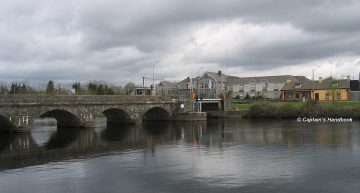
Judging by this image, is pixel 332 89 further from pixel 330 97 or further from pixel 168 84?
pixel 168 84

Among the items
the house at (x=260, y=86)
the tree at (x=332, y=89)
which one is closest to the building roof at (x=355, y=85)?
the tree at (x=332, y=89)

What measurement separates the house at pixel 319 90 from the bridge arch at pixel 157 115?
43106 mm

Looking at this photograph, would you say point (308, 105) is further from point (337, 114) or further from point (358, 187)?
point (358, 187)

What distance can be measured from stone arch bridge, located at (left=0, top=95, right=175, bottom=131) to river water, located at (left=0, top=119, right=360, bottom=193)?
24.4 ft

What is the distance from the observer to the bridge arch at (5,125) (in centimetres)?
5403

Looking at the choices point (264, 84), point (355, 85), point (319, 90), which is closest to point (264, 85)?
point (264, 84)

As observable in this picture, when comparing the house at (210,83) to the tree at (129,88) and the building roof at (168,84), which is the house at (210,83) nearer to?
the building roof at (168,84)

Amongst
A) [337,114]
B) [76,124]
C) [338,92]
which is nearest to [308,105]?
[337,114]

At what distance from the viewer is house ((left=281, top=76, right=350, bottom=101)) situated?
10931 cm

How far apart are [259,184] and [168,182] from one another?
17.0ft

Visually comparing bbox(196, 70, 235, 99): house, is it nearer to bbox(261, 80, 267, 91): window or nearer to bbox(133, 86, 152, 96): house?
bbox(261, 80, 267, 91): window

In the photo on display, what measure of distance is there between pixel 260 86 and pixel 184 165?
112031 mm

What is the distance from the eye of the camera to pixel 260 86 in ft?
455

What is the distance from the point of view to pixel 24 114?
5425cm
